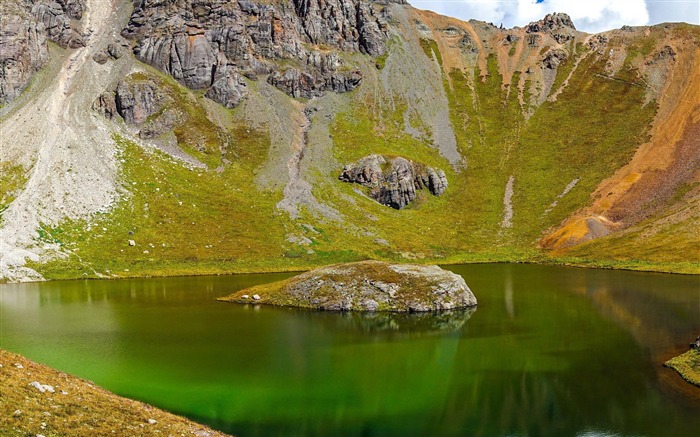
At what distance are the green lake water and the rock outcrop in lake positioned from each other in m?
2.98

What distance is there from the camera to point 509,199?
549ft

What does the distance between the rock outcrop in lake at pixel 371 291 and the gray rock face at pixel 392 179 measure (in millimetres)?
84758

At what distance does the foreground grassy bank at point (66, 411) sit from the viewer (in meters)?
24.4

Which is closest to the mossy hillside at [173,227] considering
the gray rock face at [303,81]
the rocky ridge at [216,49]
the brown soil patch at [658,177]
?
the rocky ridge at [216,49]

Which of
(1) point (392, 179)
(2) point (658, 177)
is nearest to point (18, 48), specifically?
(1) point (392, 179)

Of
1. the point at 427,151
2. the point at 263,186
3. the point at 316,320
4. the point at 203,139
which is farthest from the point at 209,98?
the point at 316,320

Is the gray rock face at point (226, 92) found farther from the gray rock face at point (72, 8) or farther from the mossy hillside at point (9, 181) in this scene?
the mossy hillside at point (9, 181)

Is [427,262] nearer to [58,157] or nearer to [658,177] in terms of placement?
[658,177]

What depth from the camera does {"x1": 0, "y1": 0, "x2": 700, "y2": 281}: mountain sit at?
391 feet

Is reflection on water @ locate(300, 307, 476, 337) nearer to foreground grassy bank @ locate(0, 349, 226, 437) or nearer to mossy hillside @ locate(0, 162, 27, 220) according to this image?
foreground grassy bank @ locate(0, 349, 226, 437)

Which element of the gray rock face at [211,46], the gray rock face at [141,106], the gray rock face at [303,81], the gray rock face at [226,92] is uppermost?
the gray rock face at [211,46]

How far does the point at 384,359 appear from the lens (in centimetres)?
4878

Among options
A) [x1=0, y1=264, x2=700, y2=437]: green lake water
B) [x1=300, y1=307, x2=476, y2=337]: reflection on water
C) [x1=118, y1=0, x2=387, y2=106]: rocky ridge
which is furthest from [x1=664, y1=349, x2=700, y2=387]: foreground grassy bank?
[x1=118, y1=0, x2=387, y2=106]: rocky ridge

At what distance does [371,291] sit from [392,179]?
3752 inches
